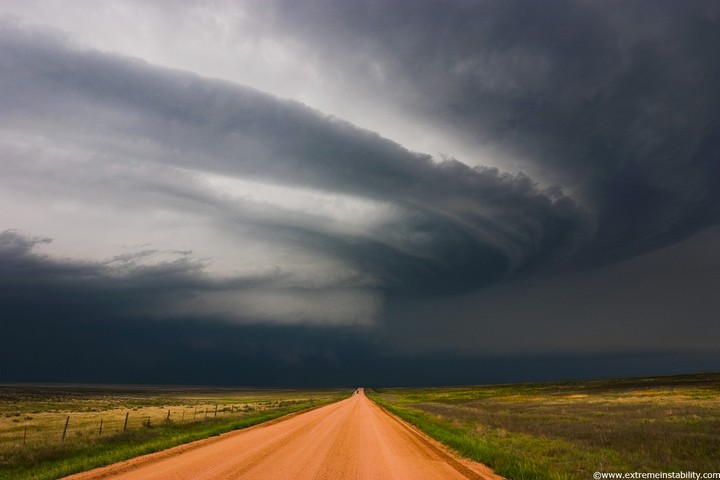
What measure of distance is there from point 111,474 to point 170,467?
5.27 feet

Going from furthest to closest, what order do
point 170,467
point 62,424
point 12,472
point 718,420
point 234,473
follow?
point 62,424 < point 718,420 < point 12,472 < point 170,467 < point 234,473

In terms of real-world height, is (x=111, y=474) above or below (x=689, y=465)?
above

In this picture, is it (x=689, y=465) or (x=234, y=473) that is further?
(x=689, y=465)

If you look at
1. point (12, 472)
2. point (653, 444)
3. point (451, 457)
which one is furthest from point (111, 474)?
point (653, 444)

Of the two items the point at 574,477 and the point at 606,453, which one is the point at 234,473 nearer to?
the point at 574,477

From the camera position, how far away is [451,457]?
1512cm

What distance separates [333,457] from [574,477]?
771cm

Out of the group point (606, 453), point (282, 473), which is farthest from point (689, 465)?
point (282, 473)

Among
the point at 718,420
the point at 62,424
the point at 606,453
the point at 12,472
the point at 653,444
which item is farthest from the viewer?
the point at 62,424

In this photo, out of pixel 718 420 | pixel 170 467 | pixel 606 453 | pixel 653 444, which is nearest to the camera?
pixel 170 467

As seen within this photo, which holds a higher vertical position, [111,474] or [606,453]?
[111,474]

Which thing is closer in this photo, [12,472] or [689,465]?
[689,465]

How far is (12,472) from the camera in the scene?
48.7ft

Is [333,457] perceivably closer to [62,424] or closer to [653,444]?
[653,444]
